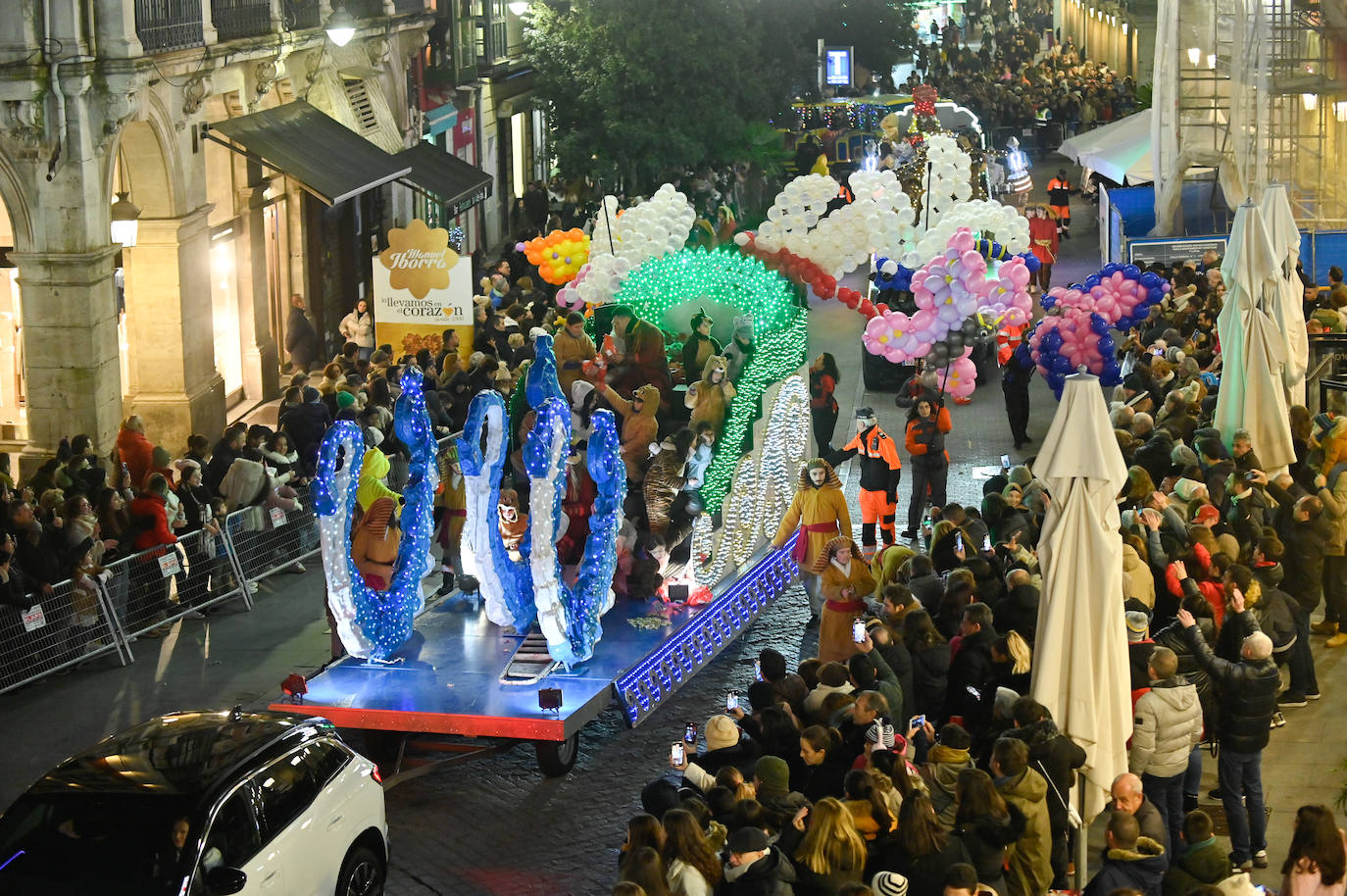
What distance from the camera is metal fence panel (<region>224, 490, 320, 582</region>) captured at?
55.6ft

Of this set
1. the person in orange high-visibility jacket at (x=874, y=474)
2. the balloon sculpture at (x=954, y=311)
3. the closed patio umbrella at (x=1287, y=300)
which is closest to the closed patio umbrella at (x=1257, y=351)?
the closed patio umbrella at (x=1287, y=300)

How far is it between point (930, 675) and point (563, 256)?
414 inches

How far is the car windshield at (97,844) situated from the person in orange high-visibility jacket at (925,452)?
31.9ft

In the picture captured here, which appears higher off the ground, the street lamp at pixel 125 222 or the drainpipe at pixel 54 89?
the drainpipe at pixel 54 89

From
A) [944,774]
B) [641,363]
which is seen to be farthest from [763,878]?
[641,363]

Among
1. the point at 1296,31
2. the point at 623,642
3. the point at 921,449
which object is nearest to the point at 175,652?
the point at 623,642

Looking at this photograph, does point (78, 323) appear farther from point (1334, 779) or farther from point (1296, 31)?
point (1296, 31)

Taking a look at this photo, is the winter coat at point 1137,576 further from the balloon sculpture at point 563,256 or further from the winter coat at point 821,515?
the balloon sculpture at point 563,256

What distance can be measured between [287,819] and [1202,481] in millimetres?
7958

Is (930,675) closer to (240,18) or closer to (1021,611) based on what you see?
(1021,611)

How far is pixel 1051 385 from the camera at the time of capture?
20.9 m

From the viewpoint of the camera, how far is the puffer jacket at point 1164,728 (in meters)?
10.8

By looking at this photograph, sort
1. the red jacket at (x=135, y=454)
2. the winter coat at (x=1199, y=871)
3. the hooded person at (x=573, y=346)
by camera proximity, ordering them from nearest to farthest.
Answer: the winter coat at (x=1199, y=871), the red jacket at (x=135, y=454), the hooded person at (x=573, y=346)

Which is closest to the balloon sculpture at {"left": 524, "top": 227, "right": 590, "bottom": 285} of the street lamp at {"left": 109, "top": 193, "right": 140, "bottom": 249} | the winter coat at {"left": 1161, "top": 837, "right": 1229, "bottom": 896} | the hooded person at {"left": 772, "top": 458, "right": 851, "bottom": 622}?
the street lamp at {"left": 109, "top": 193, "right": 140, "bottom": 249}
